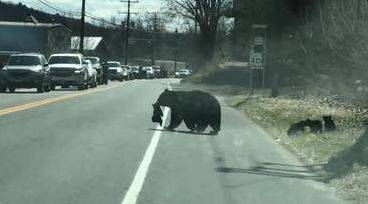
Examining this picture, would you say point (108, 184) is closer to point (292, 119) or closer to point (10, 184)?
point (10, 184)

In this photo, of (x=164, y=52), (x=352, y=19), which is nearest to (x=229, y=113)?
(x=352, y=19)

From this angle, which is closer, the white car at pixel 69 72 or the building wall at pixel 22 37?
the white car at pixel 69 72

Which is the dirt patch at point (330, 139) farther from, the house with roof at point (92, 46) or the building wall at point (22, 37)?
the house with roof at point (92, 46)

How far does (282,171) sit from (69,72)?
31637 millimetres

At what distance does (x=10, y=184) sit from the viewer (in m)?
9.77

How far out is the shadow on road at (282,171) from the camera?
11406 millimetres

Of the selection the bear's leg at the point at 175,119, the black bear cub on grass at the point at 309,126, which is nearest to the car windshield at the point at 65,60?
the bear's leg at the point at 175,119

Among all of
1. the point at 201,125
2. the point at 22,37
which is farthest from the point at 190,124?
the point at 22,37

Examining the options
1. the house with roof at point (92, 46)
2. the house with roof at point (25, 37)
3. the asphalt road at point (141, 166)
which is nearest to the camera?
the asphalt road at point (141, 166)

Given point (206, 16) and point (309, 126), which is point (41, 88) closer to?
point (309, 126)

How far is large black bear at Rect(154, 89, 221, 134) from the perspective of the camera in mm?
16453

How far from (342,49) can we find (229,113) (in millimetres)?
4845

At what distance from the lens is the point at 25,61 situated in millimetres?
38250

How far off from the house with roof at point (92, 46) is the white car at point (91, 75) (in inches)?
2772
